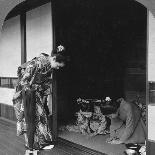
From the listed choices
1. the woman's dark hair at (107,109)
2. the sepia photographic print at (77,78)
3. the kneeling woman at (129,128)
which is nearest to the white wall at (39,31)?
the sepia photographic print at (77,78)

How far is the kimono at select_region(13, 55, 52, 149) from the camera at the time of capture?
191 inches

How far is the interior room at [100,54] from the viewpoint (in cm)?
643

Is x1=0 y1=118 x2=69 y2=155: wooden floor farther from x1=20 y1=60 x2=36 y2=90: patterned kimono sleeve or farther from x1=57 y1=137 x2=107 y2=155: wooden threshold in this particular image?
x1=20 y1=60 x2=36 y2=90: patterned kimono sleeve

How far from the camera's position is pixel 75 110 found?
23.2 feet

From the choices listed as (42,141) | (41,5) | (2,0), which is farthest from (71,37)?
(2,0)

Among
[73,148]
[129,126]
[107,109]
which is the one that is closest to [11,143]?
[73,148]

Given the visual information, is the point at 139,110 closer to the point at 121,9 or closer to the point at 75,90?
the point at 75,90

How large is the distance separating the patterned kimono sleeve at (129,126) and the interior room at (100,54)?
0.85m

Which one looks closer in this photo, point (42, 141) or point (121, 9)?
point (42, 141)

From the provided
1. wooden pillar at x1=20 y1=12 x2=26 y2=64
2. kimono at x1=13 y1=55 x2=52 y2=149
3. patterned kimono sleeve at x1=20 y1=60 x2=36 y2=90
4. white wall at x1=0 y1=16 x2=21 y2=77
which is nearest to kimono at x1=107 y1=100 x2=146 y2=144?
kimono at x1=13 y1=55 x2=52 y2=149

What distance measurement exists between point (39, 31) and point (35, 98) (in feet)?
6.00

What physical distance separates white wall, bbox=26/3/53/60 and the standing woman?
85 centimetres

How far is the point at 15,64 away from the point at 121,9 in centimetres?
293

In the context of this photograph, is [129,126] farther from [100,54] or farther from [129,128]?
[100,54]
